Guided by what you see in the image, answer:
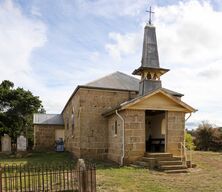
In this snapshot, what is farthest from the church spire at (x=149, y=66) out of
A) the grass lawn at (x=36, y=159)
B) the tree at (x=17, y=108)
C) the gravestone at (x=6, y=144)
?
the tree at (x=17, y=108)

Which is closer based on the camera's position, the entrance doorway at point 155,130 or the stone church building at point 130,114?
the stone church building at point 130,114

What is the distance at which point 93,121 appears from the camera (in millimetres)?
18750

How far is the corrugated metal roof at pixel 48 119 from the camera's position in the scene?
29.9 m

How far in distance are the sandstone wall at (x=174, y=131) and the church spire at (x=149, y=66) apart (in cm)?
256

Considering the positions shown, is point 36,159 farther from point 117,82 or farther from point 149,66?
point 149,66

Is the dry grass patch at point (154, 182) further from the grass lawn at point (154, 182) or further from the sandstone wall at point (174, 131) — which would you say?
the sandstone wall at point (174, 131)

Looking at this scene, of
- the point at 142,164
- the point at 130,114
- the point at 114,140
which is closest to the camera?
the point at 142,164

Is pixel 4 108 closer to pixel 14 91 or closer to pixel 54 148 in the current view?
pixel 14 91

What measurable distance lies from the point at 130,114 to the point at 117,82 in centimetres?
491

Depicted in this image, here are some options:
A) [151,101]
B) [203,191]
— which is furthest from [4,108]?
[203,191]

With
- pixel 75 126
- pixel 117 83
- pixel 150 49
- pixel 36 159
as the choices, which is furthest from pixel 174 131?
pixel 36 159

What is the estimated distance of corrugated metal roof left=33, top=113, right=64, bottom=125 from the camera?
29922 millimetres

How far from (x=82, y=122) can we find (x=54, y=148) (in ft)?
37.1

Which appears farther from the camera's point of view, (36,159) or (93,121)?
(36,159)
